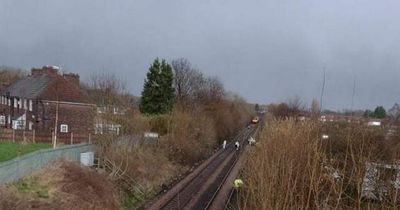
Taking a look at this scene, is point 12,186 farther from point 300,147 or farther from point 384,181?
point 384,181

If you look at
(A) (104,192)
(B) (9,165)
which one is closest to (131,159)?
(A) (104,192)

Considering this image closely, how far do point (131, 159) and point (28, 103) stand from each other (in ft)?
103

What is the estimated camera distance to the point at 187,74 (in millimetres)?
109000

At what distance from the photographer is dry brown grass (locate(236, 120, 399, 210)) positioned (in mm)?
11031

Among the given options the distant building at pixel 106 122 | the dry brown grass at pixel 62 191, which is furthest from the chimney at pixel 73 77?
the dry brown grass at pixel 62 191

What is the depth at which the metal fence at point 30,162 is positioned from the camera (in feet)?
77.0

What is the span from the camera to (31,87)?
67.4 m

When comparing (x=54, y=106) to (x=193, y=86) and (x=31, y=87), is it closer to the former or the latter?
(x=31, y=87)

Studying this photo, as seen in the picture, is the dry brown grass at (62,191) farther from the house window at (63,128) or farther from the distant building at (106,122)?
the house window at (63,128)

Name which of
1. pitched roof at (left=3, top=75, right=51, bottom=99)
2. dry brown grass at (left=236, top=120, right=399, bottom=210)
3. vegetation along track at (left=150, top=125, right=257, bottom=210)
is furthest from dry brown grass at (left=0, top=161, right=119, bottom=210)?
pitched roof at (left=3, top=75, right=51, bottom=99)

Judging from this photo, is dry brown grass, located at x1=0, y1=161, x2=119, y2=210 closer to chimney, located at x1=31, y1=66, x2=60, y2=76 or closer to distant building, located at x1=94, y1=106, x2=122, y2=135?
distant building, located at x1=94, y1=106, x2=122, y2=135

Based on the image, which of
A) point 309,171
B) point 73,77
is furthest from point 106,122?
point 73,77

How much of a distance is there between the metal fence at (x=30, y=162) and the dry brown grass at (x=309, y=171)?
471 inches

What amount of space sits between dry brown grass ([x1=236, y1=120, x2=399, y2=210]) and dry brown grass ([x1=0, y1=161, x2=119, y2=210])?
10.1m
